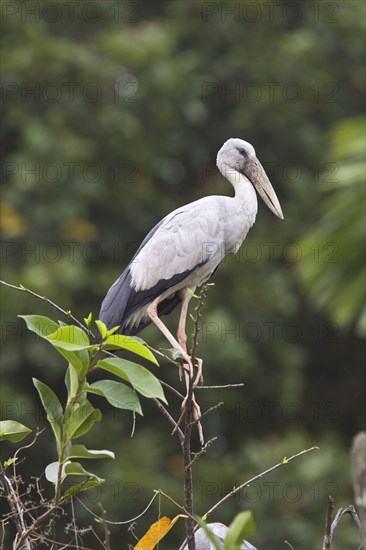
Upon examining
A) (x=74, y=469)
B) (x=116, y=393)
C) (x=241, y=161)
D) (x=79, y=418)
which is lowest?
(x=74, y=469)

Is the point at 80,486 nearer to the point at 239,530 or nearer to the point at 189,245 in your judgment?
the point at 239,530

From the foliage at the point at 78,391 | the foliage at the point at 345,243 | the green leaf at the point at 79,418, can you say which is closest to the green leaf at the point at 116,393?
the foliage at the point at 78,391

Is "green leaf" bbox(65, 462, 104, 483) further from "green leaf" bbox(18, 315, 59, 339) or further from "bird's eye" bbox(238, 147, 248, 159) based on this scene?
"bird's eye" bbox(238, 147, 248, 159)

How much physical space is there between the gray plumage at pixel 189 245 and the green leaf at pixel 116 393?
1522 millimetres

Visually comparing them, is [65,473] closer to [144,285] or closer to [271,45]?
[144,285]

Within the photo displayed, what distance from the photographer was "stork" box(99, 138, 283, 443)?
4.63 m

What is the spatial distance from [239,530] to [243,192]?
2470 mm

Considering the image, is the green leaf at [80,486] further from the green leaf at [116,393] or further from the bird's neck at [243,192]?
the bird's neck at [243,192]

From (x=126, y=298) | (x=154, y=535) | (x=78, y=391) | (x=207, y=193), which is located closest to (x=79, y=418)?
(x=78, y=391)

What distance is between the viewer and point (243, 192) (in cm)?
479

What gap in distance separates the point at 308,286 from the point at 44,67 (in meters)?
2.92

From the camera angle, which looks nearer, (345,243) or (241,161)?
(241,161)

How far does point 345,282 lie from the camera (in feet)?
27.6

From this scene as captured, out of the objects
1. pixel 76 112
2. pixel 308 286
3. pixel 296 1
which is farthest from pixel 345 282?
pixel 296 1
